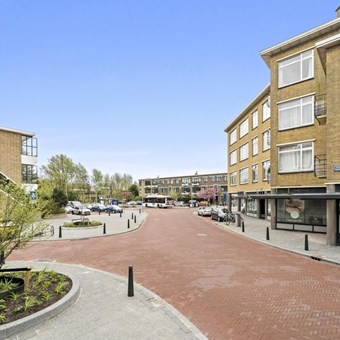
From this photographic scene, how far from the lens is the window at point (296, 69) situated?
20.0 metres

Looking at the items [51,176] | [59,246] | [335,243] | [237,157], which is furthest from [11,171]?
[335,243]

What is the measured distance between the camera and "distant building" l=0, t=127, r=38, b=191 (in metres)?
33.7

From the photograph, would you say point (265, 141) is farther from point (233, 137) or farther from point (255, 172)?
point (233, 137)

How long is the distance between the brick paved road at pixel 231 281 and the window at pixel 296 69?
12.5 meters

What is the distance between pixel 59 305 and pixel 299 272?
824 cm

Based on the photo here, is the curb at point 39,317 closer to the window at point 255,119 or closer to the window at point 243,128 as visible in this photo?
the window at point 255,119

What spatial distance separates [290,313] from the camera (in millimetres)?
6652

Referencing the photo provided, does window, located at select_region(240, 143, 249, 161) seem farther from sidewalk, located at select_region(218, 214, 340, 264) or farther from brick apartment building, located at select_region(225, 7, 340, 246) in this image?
sidewalk, located at select_region(218, 214, 340, 264)

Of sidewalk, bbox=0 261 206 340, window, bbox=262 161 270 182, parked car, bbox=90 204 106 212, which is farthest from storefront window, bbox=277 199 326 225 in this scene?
parked car, bbox=90 204 106 212

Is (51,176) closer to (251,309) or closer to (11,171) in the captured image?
(11,171)

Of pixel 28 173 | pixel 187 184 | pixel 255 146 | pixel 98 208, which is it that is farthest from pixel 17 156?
pixel 187 184

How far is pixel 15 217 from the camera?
7.59m

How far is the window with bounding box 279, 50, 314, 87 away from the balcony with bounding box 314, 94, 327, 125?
223 centimetres

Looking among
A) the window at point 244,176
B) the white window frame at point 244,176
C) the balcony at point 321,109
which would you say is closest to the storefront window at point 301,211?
the balcony at point 321,109
